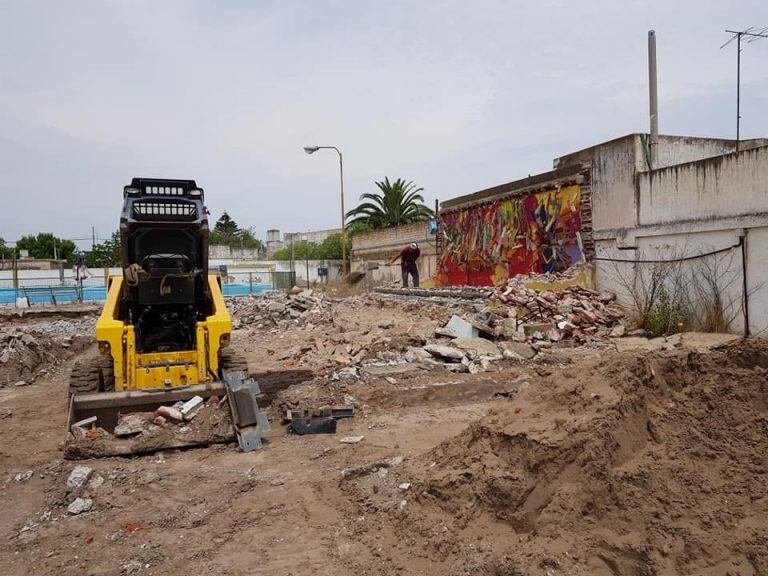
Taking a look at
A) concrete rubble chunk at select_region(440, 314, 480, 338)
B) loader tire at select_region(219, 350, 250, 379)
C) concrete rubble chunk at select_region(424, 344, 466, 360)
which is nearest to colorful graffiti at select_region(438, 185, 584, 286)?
concrete rubble chunk at select_region(440, 314, 480, 338)

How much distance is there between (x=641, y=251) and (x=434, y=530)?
1171 centimetres

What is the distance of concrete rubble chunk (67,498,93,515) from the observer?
16.2 feet

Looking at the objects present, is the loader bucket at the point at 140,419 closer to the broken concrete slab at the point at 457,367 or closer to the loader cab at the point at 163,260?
the loader cab at the point at 163,260

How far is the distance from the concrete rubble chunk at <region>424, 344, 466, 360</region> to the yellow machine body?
4139 mm

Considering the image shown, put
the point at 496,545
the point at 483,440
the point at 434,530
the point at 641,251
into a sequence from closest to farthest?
1. the point at 496,545
2. the point at 434,530
3. the point at 483,440
4. the point at 641,251

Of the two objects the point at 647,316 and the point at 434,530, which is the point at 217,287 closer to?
the point at 434,530

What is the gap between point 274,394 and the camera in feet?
30.5

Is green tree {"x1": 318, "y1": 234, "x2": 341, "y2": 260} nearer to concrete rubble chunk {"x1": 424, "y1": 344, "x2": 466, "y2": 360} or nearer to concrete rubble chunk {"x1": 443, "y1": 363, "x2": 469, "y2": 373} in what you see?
concrete rubble chunk {"x1": 424, "y1": 344, "x2": 466, "y2": 360}

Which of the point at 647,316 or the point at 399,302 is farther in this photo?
the point at 399,302

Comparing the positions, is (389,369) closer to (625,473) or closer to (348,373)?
(348,373)

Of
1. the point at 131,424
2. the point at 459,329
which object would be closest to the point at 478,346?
the point at 459,329

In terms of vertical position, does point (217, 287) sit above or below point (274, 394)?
above

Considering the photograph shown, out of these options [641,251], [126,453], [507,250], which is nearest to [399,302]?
[507,250]

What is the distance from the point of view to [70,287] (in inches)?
1096
